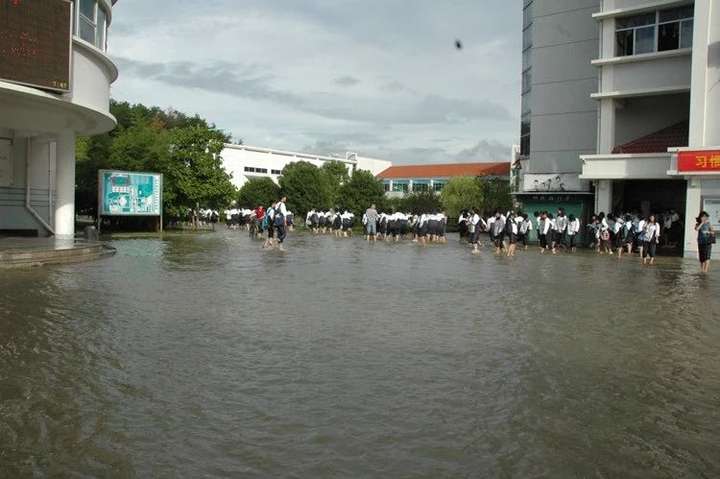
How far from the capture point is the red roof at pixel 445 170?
327 feet

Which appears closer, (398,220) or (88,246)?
(88,246)

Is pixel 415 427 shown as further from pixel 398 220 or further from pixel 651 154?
pixel 398 220

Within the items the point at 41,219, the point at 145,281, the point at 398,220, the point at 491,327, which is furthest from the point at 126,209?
the point at 491,327

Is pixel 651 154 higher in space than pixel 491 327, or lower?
higher

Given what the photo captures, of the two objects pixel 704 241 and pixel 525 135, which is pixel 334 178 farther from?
pixel 704 241

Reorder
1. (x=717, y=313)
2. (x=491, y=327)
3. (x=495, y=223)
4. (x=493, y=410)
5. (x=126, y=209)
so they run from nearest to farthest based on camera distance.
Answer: (x=493, y=410), (x=491, y=327), (x=717, y=313), (x=495, y=223), (x=126, y=209)

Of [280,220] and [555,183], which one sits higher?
[555,183]

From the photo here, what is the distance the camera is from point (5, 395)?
530 centimetres

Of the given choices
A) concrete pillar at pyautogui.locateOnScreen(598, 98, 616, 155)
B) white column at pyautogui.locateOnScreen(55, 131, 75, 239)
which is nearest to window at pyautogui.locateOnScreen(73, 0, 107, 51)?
white column at pyautogui.locateOnScreen(55, 131, 75, 239)

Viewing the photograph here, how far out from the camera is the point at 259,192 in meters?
81.8

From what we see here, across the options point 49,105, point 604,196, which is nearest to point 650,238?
point 604,196

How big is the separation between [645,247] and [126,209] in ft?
Result: 72.9

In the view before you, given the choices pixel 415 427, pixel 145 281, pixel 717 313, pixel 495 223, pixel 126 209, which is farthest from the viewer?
pixel 126 209

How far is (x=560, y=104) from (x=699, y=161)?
13295 mm
